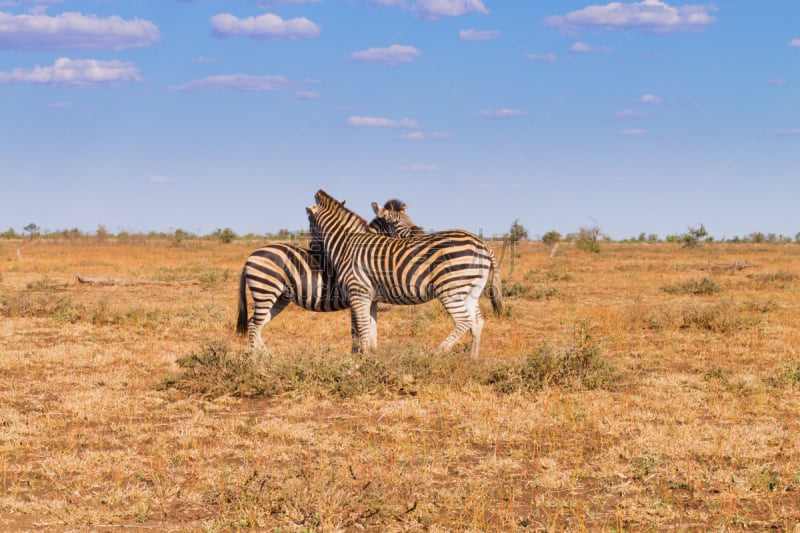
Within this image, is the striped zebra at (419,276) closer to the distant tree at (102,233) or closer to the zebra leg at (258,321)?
the zebra leg at (258,321)

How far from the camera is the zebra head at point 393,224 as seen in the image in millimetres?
12148

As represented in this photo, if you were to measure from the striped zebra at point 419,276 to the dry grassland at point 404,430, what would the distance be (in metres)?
0.69

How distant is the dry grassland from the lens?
17.7ft

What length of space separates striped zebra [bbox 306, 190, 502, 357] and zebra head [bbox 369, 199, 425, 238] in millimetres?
1494

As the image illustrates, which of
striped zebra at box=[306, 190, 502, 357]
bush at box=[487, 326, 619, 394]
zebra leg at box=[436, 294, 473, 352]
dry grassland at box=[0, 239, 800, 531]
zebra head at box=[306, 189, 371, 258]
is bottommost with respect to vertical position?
dry grassland at box=[0, 239, 800, 531]

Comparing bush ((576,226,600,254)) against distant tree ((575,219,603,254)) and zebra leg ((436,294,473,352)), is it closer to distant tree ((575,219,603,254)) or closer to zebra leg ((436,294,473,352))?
distant tree ((575,219,603,254))

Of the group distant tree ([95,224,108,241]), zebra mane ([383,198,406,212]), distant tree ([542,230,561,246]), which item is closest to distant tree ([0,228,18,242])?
distant tree ([95,224,108,241])

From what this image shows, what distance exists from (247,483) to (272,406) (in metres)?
2.87

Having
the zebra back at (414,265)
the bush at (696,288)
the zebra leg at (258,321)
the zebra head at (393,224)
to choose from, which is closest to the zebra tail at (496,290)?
the zebra back at (414,265)

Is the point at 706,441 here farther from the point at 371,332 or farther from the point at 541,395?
the point at 371,332

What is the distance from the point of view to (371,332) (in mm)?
10492

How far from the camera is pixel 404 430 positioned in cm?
755

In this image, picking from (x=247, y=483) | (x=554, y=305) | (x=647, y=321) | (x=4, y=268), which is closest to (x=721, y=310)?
(x=647, y=321)

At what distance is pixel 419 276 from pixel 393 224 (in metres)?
2.08
